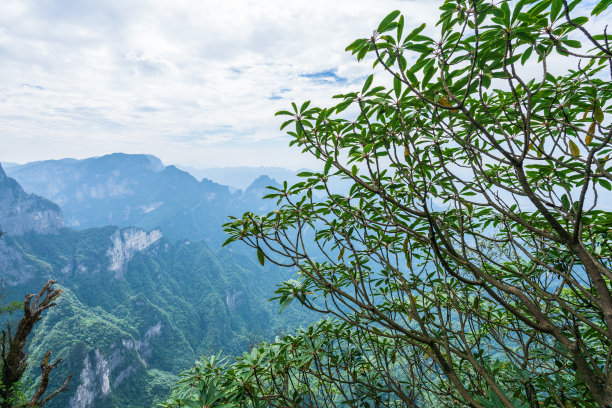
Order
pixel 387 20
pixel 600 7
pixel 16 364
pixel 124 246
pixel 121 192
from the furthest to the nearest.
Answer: pixel 121 192 → pixel 124 246 → pixel 16 364 → pixel 387 20 → pixel 600 7

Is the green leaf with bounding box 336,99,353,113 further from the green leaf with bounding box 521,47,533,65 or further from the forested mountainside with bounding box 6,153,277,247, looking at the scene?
the forested mountainside with bounding box 6,153,277,247

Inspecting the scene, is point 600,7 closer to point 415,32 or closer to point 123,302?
point 415,32

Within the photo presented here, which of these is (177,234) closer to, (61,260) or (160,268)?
(160,268)

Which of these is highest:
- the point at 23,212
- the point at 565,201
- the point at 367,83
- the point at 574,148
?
the point at 367,83

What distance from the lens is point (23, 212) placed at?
Answer: 89688mm

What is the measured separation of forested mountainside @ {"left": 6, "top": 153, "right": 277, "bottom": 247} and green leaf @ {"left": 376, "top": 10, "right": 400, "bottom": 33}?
181 metres

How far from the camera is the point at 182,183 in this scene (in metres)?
189

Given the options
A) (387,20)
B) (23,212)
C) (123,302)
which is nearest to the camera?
(387,20)

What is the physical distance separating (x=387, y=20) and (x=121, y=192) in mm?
227177

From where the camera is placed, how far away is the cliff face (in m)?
84.5

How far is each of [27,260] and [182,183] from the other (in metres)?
116

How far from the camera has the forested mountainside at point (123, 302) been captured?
5556cm

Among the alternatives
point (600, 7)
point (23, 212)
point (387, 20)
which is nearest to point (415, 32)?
point (387, 20)

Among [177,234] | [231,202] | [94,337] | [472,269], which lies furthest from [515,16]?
[231,202]
